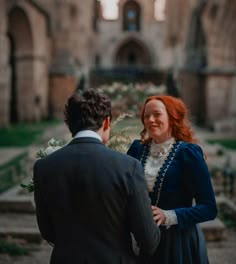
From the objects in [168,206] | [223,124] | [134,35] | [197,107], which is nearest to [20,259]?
[168,206]

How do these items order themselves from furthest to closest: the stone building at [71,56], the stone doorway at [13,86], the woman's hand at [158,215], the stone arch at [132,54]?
the stone arch at [132,54] → the stone doorway at [13,86] → the stone building at [71,56] → the woman's hand at [158,215]

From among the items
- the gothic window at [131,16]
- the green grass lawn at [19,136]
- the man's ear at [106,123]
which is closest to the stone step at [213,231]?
the man's ear at [106,123]

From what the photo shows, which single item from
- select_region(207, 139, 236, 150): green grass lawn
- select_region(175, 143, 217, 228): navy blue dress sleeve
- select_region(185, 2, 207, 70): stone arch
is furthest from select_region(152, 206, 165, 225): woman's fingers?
select_region(185, 2, 207, 70): stone arch

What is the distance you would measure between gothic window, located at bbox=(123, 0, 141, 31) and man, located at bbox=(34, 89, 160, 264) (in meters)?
48.2

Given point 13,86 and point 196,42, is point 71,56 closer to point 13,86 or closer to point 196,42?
point 13,86

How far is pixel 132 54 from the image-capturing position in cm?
4938

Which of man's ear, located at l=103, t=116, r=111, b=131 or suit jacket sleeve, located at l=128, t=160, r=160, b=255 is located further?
man's ear, located at l=103, t=116, r=111, b=131

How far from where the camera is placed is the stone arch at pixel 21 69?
71.9ft

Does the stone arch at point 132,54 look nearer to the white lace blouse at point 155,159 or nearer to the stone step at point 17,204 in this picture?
the stone step at point 17,204

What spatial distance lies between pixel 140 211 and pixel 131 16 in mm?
48876

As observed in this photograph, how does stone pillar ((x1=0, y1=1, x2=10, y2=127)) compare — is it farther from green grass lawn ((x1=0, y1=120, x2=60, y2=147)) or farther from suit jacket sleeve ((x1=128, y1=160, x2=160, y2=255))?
suit jacket sleeve ((x1=128, y1=160, x2=160, y2=255))

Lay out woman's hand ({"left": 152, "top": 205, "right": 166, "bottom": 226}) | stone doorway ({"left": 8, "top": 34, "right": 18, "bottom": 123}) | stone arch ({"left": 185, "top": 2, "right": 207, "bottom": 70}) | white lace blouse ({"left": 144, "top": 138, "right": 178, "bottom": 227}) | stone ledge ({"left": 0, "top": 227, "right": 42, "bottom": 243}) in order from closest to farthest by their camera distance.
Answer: woman's hand ({"left": 152, "top": 205, "right": 166, "bottom": 226}) → white lace blouse ({"left": 144, "top": 138, "right": 178, "bottom": 227}) → stone ledge ({"left": 0, "top": 227, "right": 42, "bottom": 243}) → stone arch ({"left": 185, "top": 2, "right": 207, "bottom": 70}) → stone doorway ({"left": 8, "top": 34, "right": 18, "bottom": 123})

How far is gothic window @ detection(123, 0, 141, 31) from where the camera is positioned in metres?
49.4

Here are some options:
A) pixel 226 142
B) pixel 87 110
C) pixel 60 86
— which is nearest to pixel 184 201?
pixel 87 110
